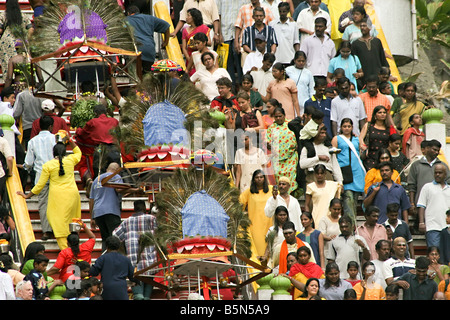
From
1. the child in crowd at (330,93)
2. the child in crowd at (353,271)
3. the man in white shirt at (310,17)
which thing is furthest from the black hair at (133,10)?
the child in crowd at (353,271)

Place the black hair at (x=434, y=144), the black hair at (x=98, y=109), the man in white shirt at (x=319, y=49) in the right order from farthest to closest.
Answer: the man in white shirt at (x=319, y=49), the black hair at (x=98, y=109), the black hair at (x=434, y=144)

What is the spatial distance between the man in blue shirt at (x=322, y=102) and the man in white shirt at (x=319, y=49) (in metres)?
1.48

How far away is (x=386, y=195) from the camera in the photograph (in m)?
17.4

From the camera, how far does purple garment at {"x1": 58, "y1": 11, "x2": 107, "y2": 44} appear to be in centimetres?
1834

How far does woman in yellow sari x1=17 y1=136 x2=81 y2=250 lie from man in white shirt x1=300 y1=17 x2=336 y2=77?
4.90 metres

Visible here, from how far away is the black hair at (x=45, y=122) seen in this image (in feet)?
59.8

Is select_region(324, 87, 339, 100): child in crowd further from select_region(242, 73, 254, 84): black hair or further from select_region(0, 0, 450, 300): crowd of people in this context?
select_region(242, 73, 254, 84): black hair

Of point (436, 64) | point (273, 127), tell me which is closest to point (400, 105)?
point (273, 127)

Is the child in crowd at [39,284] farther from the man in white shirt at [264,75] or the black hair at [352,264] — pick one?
the man in white shirt at [264,75]

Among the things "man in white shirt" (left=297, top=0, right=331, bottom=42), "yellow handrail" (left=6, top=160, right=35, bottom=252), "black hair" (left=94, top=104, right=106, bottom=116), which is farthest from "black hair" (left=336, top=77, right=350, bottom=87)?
"yellow handrail" (left=6, top=160, right=35, bottom=252)

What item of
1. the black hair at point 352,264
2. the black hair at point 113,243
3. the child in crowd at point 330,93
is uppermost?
the child in crowd at point 330,93

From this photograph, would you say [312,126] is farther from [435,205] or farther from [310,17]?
[310,17]

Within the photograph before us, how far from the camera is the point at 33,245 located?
15.3m

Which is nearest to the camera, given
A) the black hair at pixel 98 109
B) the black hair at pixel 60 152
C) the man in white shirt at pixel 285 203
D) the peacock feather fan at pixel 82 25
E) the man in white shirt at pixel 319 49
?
the man in white shirt at pixel 285 203
